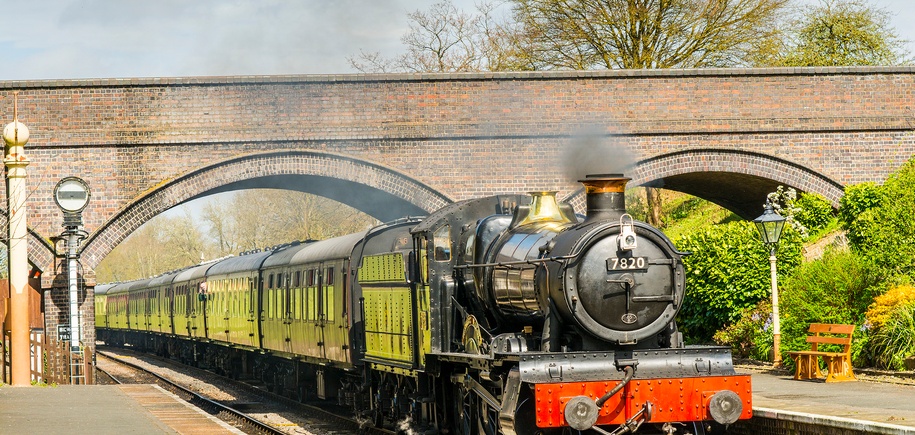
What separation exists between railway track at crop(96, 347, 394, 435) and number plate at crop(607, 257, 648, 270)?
537cm

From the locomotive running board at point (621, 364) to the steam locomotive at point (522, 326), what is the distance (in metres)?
0.01

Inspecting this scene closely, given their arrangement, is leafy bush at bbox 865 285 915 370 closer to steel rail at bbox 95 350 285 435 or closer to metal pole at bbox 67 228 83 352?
steel rail at bbox 95 350 285 435

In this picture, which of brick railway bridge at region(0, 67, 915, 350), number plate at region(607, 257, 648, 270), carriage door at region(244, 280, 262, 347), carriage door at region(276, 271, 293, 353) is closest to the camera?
number plate at region(607, 257, 648, 270)

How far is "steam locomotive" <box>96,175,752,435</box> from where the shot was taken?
8.76 metres

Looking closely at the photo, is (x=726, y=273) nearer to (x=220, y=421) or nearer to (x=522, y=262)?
(x=220, y=421)

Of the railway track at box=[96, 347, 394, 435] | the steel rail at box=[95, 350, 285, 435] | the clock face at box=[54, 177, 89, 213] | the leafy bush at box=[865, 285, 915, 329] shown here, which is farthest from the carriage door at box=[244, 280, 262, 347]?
the leafy bush at box=[865, 285, 915, 329]

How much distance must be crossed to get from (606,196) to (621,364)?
1.39m

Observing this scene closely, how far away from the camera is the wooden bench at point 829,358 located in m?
14.0

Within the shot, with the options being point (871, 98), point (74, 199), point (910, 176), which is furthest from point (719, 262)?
point (74, 199)

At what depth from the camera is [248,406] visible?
18578 mm

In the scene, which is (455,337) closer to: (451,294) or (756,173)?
(451,294)

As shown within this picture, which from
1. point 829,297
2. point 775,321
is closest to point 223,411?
point 775,321

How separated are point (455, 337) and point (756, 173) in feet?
45.3

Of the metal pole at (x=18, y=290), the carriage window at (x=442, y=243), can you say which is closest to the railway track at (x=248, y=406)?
the metal pole at (x=18, y=290)
